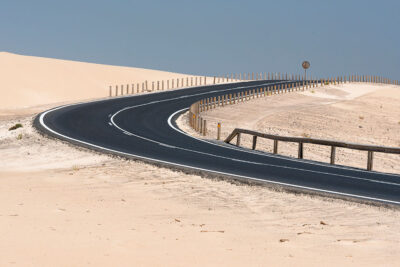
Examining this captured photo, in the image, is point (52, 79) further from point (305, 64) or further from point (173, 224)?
point (173, 224)

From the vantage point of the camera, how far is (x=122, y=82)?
124m

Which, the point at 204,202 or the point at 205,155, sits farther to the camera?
the point at 205,155

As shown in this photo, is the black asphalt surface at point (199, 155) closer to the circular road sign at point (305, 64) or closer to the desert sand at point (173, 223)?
the desert sand at point (173, 223)

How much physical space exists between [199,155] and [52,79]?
89.5 m

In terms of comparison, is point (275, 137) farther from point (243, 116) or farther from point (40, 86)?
point (40, 86)

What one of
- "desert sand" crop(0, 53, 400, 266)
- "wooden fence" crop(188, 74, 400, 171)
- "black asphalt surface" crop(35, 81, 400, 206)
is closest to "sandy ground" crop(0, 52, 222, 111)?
"wooden fence" crop(188, 74, 400, 171)

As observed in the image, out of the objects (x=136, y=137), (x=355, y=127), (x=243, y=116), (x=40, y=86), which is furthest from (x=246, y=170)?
(x=40, y=86)

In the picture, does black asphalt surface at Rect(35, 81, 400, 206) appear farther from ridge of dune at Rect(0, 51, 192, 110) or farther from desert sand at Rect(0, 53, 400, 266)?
ridge of dune at Rect(0, 51, 192, 110)

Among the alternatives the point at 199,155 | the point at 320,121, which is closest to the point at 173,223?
the point at 199,155

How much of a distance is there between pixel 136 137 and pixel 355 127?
93.4ft

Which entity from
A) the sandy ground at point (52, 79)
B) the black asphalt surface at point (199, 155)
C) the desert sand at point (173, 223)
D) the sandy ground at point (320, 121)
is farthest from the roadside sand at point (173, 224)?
the sandy ground at point (52, 79)

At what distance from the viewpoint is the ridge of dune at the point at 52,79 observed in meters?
91.9

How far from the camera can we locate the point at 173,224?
12.7 m

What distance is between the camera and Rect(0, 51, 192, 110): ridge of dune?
91.9 metres
